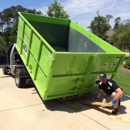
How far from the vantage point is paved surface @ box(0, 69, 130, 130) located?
4441 mm

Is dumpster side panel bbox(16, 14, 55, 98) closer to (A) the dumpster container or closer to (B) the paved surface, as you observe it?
(A) the dumpster container

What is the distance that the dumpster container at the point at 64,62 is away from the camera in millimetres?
4871

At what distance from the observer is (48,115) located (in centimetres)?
498

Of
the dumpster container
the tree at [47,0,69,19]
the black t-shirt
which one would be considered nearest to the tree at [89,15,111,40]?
the tree at [47,0,69,19]

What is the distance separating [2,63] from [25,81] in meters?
2.29

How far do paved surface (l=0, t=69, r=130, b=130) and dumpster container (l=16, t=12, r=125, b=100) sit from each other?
44cm

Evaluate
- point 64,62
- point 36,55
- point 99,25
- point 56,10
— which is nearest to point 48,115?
point 64,62

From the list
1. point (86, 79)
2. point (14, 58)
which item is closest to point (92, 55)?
point (86, 79)

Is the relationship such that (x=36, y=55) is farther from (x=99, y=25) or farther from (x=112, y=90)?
(x=99, y=25)

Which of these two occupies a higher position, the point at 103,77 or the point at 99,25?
the point at 99,25

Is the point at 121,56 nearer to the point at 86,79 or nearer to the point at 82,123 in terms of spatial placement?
the point at 86,79

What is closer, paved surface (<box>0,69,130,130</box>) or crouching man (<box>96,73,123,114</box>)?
paved surface (<box>0,69,130,130</box>)

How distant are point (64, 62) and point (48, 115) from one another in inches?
54.4

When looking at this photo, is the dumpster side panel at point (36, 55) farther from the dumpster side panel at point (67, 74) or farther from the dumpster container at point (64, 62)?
the dumpster side panel at point (67, 74)
